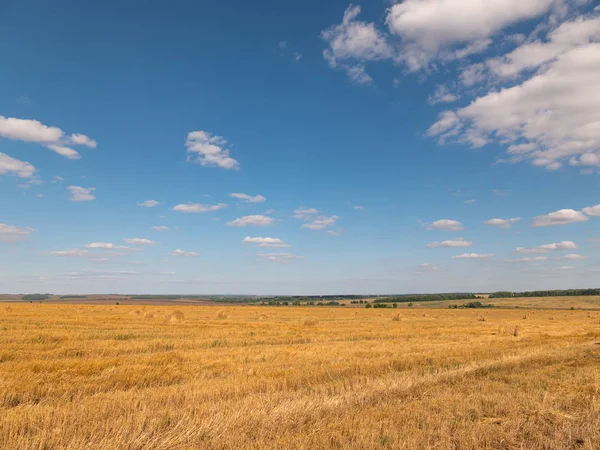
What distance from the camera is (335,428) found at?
20.8 ft

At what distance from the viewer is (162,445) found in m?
5.72

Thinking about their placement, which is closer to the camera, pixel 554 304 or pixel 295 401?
pixel 295 401

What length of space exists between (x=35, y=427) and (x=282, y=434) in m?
3.85

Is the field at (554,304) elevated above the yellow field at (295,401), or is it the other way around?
the yellow field at (295,401)

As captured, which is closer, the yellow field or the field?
the yellow field

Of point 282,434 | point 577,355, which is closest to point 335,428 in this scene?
point 282,434

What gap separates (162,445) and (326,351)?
9859mm

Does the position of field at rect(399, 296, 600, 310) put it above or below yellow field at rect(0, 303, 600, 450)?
below

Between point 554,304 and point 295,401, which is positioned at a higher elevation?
point 295,401

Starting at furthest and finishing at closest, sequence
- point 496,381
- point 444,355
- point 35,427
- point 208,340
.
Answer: point 208,340 < point 444,355 < point 496,381 < point 35,427

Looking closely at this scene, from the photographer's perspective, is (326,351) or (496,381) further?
(326,351)

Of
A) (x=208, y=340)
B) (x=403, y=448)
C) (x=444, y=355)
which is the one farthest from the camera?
(x=208, y=340)

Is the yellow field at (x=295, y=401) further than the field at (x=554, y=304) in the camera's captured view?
No

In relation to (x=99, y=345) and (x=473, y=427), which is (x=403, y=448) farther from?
(x=99, y=345)
